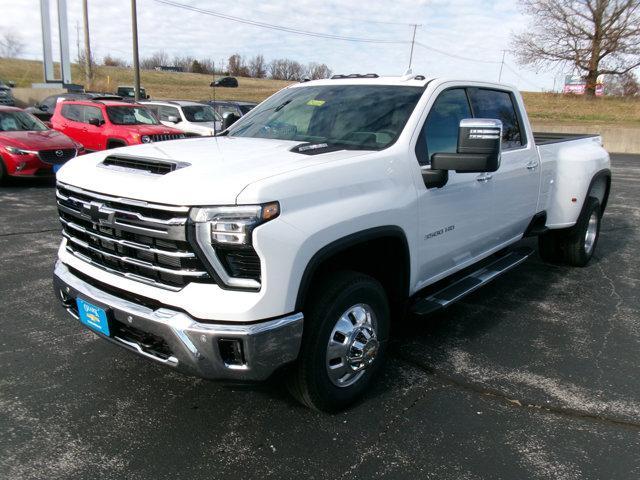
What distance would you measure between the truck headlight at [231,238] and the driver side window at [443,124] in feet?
4.72

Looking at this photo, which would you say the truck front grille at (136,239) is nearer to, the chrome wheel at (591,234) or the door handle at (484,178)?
the door handle at (484,178)

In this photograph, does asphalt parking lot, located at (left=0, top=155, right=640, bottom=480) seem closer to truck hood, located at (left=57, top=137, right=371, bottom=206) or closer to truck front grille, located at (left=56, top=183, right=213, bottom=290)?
truck front grille, located at (left=56, top=183, right=213, bottom=290)

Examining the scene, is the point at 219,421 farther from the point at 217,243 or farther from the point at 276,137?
the point at 276,137

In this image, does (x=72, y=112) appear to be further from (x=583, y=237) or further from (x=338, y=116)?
(x=583, y=237)

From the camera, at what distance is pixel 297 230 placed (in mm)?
2586

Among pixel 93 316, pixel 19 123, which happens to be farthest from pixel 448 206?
pixel 19 123

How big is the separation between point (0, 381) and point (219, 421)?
1.51 metres

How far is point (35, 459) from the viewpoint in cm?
272

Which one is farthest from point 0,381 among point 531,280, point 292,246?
point 531,280

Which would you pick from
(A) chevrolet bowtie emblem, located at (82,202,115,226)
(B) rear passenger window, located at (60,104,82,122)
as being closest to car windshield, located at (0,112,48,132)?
(B) rear passenger window, located at (60,104,82,122)

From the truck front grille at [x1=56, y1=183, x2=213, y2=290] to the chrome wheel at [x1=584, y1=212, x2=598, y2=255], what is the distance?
204 inches

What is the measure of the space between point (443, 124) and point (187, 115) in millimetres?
12626

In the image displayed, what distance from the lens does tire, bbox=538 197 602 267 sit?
19.5 ft

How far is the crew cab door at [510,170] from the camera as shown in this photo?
4.35m
